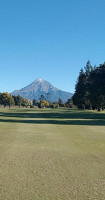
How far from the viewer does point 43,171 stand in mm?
8062

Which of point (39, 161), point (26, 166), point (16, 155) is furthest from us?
point (16, 155)

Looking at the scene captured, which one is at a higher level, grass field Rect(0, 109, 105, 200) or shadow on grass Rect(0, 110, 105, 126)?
shadow on grass Rect(0, 110, 105, 126)

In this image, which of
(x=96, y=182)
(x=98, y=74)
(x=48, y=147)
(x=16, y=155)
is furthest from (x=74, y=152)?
(x=98, y=74)

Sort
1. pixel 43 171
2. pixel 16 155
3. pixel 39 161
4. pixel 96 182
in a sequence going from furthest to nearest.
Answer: pixel 16 155, pixel 39 161, pixel 43 171, pixel 96 182

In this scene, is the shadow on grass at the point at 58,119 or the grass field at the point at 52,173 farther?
the shadow on grass at the point at 58,119

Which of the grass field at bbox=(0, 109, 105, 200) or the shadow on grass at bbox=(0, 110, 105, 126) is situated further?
the shadow on grass at bbox=(0, 110, 105, 126)

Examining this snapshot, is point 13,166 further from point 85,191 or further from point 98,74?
point 98,74

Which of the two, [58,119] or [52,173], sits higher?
[58,119]

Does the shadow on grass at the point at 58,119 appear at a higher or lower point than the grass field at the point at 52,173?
higher

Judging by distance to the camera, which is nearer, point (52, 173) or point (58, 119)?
Result: point (52, 173)

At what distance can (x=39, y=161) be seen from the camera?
9.43 meters

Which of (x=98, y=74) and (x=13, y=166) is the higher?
(x=98, y=74)

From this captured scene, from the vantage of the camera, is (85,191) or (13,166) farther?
(13,166)

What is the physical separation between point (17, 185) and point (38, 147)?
581cm
